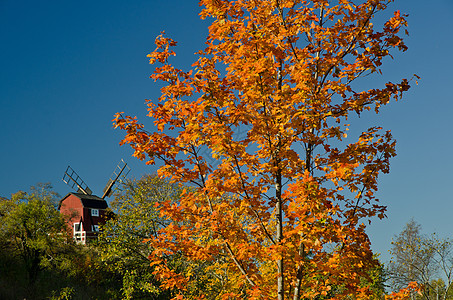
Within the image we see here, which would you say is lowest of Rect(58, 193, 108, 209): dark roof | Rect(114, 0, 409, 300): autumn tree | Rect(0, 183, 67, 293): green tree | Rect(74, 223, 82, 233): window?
Rect(114, 0, 409, 300): autumn tree

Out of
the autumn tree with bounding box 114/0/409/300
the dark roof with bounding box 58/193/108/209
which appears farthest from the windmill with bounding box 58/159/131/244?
the autumn tree with bounding box 114/0/409/300

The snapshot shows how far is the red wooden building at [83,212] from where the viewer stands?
4553 cm

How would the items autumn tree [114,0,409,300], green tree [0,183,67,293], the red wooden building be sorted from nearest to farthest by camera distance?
1. autumn tree [114,0,409,300]
2. green tree [0,183,67,293]
3. the red wooden building

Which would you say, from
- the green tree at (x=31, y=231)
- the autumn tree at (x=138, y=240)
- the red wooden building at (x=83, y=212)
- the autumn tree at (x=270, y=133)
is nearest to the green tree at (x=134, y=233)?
the autumn tree at (x=138, y=240)

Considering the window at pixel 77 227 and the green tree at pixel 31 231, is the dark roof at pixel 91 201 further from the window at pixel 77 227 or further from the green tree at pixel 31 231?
the green tree at pixel 31 231

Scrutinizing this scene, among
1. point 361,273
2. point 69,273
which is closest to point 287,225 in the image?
point 361,273

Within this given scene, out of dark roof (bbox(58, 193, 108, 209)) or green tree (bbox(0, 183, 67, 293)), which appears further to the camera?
dark roof (bbox(58, 193, 108, 209))

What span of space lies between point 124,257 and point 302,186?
1804cm

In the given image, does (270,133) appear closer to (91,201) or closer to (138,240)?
(138,240)

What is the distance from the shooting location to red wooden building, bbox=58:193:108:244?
45531mm

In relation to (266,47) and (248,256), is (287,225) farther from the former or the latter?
(266,47)

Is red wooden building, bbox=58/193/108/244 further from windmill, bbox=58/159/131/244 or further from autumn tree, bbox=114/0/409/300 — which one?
autumn tree, bbox=114/0/409/300

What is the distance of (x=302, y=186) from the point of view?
20.1 ft

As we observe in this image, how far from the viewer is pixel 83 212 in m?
46.5
